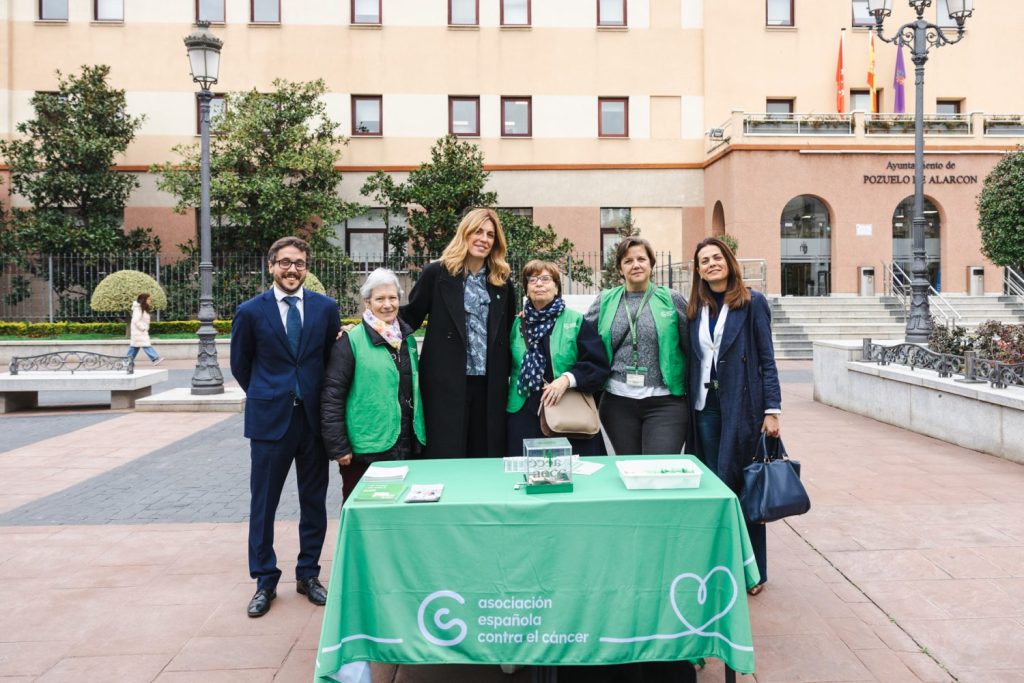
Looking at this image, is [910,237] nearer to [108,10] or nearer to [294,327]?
[294,327]

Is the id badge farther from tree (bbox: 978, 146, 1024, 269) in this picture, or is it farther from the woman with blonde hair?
tree (bbox: 978, 146, 1024, 269)

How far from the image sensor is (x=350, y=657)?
2922 millimetres

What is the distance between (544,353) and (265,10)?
25.4 meters

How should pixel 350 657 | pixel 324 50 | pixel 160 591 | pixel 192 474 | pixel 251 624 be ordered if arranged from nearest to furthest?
1. pixel 350 657
2. pixel 251 624
3. pixel 160 591
4. pixel 192 474
5. pixel 324 50

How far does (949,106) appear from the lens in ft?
88.5

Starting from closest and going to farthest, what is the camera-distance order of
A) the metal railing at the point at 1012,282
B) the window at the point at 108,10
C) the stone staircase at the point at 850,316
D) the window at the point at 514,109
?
1. the stone staircase at the point at 850,316
2. the metal railing at the point at 1012,282
3. the window at the point at 108,10
4. the window at the point at 514,109

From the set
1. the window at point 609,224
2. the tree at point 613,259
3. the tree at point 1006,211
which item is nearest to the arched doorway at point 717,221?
the tree at point 613,259

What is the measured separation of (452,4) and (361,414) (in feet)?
81.4

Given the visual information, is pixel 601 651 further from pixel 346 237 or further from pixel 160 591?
pixel 346 237

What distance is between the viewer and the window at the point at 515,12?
25.9 meters

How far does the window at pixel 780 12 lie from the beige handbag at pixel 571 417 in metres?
26.3

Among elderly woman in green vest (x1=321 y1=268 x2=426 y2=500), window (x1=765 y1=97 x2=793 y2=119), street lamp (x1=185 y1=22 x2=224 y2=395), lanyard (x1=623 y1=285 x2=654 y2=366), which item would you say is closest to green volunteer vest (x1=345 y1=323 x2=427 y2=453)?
elderly woman in green vest (x1=321 y1=268 x2=426 y2=500)

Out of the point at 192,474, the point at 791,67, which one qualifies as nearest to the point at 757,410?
the point at 192,474

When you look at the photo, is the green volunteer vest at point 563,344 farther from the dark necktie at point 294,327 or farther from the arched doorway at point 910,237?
the arched doorway at point 910,237
